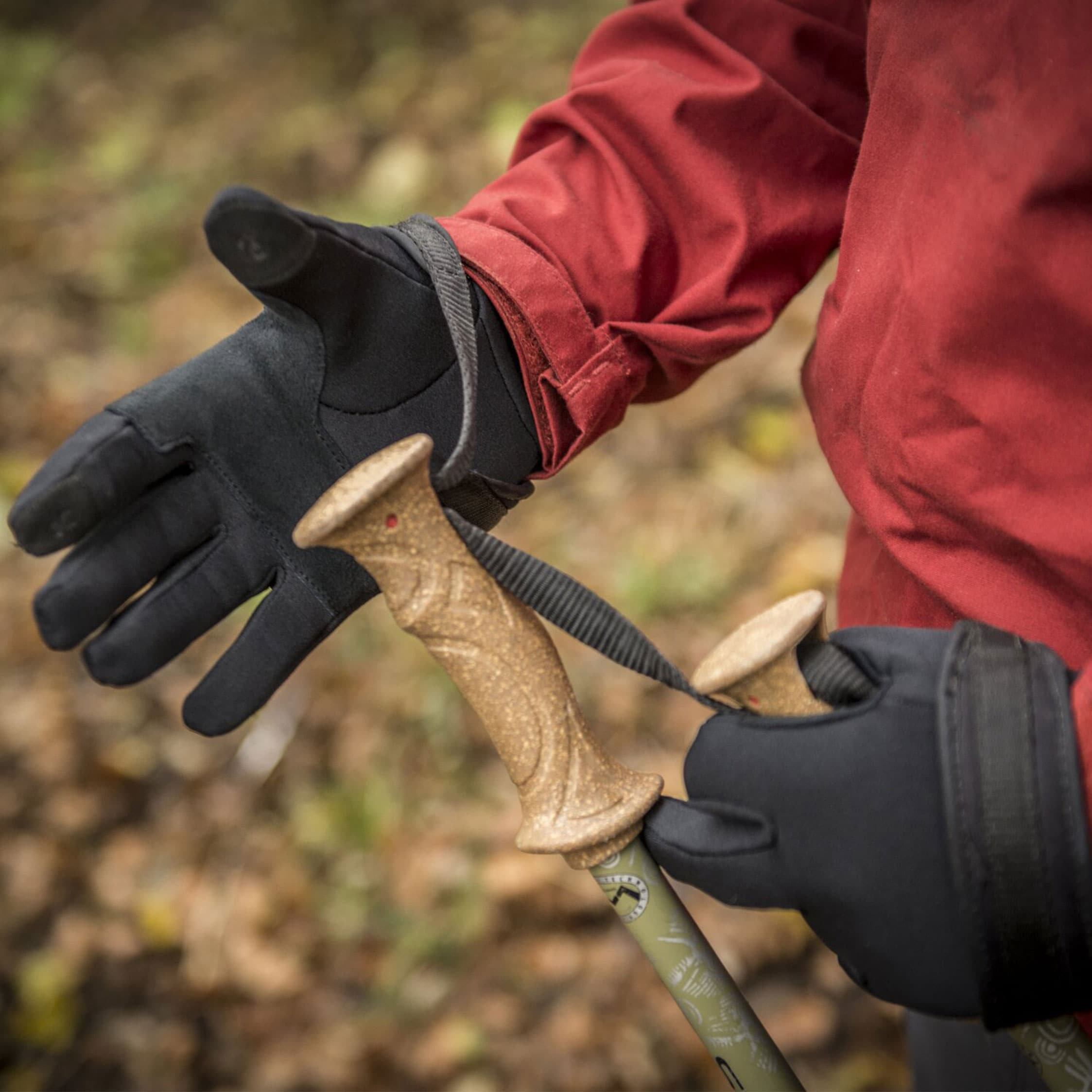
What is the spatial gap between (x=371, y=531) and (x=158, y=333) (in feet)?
11.0

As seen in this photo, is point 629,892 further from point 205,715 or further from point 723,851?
point 205,715

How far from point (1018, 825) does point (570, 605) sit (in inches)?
18.2

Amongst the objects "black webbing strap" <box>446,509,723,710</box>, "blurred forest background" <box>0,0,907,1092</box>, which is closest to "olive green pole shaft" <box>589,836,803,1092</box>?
"black webbing strap" <box>446,509,723,710</box>

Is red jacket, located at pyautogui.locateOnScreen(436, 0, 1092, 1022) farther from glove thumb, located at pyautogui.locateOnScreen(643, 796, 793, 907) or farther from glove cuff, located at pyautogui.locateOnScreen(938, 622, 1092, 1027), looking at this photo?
glove thumb, located at pyautogui.locateOnScreen(643, 796, 793, 907)

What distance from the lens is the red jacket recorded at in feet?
2.84

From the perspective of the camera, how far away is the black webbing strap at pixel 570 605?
3.31 ft

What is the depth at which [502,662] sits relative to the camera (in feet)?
3.41

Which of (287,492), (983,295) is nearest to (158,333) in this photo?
(287,492)

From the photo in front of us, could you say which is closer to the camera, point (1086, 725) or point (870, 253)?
point (1086, 725)

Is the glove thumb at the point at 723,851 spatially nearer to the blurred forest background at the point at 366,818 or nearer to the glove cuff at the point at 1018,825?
the glove cuff at the point at 1018,825

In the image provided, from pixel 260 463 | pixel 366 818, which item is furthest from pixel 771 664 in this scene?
pixel 366 818

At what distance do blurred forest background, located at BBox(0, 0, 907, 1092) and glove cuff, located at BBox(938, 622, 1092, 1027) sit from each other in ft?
4.97

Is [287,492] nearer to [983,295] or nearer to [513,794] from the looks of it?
[983,295]

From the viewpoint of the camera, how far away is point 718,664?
0.95 metres
